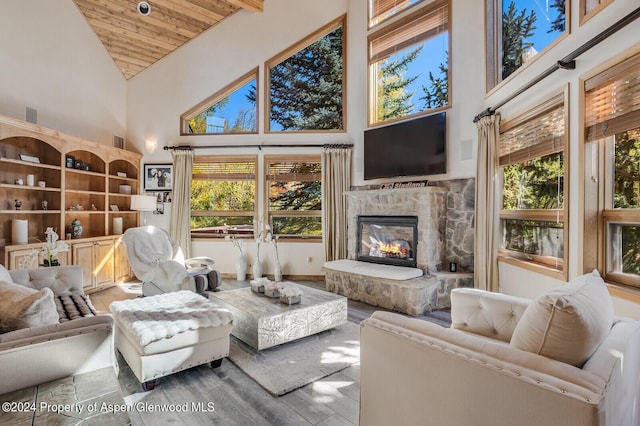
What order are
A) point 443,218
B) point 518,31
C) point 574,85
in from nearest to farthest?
point 574,85, point 518,31, point 443,218

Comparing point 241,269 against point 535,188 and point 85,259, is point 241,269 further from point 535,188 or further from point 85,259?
point 535,188

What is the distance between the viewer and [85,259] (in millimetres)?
4836

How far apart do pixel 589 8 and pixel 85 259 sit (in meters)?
6.50

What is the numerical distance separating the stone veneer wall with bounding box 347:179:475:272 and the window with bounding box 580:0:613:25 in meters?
2.10

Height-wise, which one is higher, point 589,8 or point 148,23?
point 148,23

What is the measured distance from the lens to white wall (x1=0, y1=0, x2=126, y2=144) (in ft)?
13.9

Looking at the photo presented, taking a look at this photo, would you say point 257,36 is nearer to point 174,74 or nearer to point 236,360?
point 174,74

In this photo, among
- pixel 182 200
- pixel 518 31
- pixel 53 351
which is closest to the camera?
pixel 53 351

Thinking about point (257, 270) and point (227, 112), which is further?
point (227, 112)

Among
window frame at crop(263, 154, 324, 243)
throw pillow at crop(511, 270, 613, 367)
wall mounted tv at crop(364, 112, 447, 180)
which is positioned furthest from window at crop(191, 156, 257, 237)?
throw pillow at crop(511, 270, 613, 367)

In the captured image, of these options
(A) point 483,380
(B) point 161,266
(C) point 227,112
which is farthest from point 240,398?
(C) point 227,112

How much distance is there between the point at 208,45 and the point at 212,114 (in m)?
1.30

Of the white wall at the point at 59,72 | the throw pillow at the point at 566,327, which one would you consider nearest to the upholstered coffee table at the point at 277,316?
the throw pillow at the point at 566,327

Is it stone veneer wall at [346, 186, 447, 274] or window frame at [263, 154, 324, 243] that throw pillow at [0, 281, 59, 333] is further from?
window frame at [263, 154, 324, 243]
